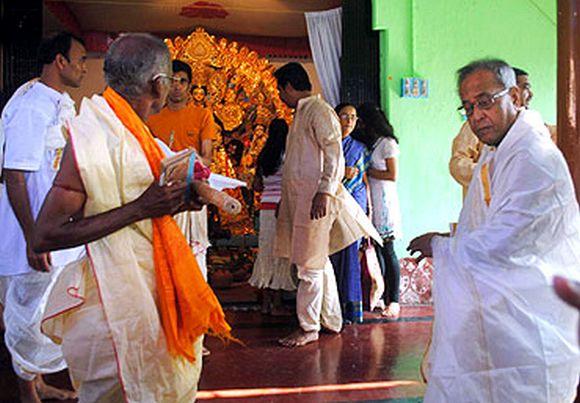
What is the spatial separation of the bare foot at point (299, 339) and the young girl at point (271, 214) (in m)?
0.81

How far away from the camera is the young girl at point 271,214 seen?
5.85 m

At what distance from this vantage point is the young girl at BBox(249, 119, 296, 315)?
585 cm

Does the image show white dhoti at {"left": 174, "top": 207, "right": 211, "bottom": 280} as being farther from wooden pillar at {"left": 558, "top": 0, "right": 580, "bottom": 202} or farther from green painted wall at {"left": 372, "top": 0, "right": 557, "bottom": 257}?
green painted wall at {"left": 372, "top": 0, "right": 557, "bottom": 257}

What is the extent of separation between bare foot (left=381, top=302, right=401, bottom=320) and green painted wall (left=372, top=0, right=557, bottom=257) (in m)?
0.69

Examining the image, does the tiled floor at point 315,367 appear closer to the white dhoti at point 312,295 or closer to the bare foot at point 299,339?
the bare foot at point 299,339

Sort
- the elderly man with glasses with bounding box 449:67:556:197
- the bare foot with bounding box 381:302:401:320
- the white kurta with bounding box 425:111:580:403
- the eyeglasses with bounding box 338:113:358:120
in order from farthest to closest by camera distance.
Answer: the bare foot with bounding box 381:302:401:320 < the eyeglasses with bounding box 338:113:358:120 < the elderly man with glasses with bounding box 449:67:556:197 < the white kurta with bounding box 425:111:580:403

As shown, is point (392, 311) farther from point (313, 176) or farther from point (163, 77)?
point (163, 77)

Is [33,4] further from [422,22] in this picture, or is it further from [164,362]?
[164,362]

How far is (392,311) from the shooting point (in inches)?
243

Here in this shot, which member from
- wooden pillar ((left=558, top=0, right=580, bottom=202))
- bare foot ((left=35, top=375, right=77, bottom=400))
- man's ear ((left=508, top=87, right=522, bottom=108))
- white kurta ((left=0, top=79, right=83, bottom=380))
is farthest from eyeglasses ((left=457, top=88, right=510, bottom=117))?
bare foot ((left=35, top=375, right=77, bottom=400))

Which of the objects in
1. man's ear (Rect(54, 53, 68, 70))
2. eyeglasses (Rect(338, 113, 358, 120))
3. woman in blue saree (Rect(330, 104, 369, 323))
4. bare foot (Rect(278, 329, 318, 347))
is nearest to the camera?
man's ear (Rect(54, 53, 68, 70))

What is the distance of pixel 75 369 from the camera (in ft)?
6.80

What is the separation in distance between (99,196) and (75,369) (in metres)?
0.54

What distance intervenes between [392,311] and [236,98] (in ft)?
13.3
